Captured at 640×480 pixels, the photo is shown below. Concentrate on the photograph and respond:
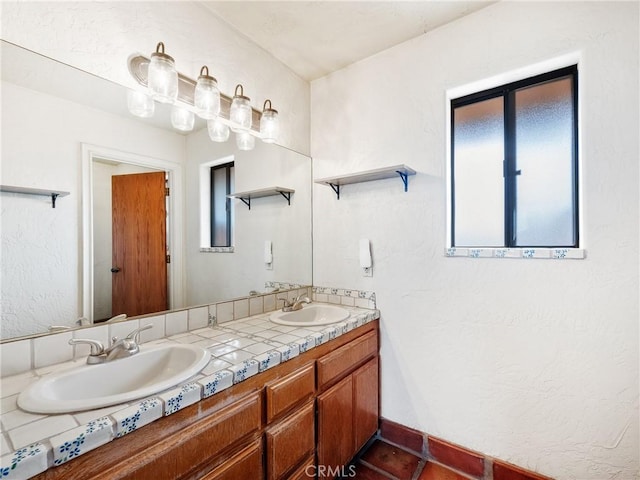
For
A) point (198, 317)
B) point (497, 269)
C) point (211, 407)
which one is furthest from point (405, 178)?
point (211, 407)

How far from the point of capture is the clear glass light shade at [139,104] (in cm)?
127

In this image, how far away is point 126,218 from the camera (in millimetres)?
1312

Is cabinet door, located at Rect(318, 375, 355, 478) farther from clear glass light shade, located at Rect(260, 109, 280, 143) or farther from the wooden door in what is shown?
clear glass light shade, located at Rect(260, 109, 280, 143)

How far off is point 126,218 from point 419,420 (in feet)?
6.49

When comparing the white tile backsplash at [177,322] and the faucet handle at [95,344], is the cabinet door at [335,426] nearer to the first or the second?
the white tile backsplash at [177,322]

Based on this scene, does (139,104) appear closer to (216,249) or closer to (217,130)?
(217,130)

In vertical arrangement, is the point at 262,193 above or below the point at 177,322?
above

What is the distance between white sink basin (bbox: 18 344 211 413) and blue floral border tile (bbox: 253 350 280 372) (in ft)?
0.61

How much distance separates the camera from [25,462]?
58 centimetres

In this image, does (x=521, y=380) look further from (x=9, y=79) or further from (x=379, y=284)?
(x=9, y=79)

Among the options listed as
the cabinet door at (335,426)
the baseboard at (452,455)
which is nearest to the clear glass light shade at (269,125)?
the cabinet door at (335,426)

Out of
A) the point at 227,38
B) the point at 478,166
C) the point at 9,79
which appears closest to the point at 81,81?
the point at 9,79

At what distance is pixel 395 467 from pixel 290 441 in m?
0.87

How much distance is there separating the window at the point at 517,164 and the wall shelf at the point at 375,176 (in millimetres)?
300
